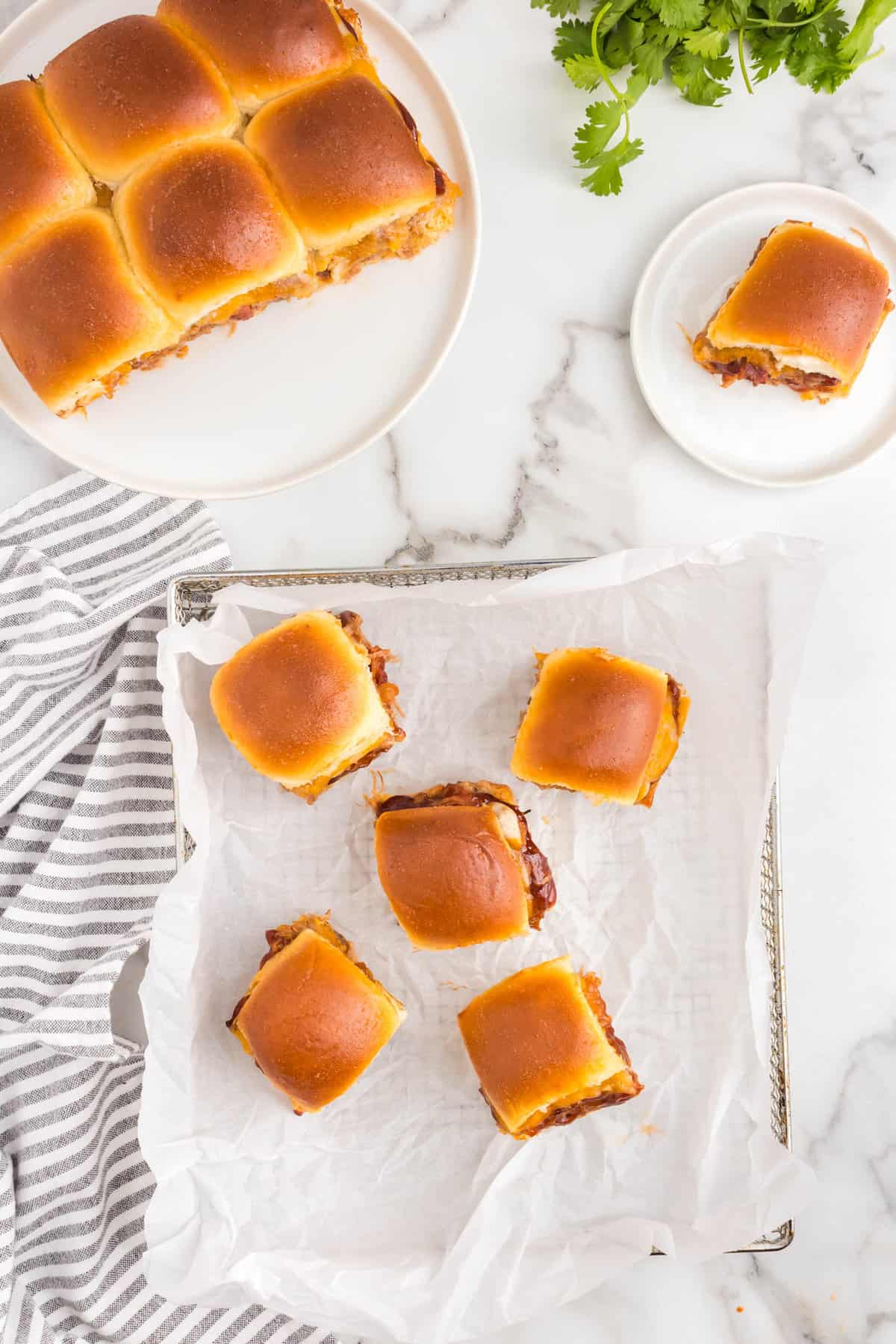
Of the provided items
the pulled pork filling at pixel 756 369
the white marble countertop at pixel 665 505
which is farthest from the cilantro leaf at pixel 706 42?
the pulled pork filling at pixel 756 369

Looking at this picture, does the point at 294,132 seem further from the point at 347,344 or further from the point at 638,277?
the point at 638,277

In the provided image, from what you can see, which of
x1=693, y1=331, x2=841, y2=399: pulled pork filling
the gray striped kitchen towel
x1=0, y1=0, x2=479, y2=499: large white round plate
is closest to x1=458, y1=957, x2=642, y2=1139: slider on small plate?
the gray striped kitchen towel

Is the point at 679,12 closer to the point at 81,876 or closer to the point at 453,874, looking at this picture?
the point at 453,874

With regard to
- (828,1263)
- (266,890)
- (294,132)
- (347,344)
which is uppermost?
(294,132)

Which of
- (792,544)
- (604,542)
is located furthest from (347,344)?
(792,544)

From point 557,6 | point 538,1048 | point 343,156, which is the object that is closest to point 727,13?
point 557,6
